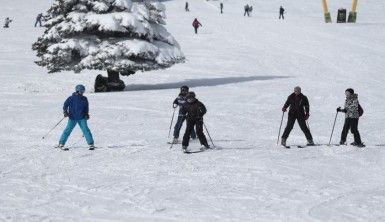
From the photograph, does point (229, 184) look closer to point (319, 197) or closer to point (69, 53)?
point (319, 197)

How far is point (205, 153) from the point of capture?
14578 mm

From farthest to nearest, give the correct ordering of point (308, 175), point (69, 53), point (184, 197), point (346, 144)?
point (69, 53) → point (346, 144) → point (308, 175) → point (184, 197)

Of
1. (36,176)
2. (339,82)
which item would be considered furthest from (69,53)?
(36,176)

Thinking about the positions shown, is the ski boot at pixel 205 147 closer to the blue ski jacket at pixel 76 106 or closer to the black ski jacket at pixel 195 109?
the black ski jacket at pixel 195 109

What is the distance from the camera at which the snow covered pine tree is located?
83.5ft

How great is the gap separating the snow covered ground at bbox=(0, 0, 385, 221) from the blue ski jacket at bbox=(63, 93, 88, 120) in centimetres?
82

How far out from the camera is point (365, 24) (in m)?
56.4

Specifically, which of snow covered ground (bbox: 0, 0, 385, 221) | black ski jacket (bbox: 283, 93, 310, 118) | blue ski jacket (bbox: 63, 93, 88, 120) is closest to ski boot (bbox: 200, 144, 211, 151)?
snow covered ground (bbox: 0, 0, 385, 221)

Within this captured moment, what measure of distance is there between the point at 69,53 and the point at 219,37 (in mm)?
22769

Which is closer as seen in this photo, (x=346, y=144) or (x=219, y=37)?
(x=346, y=144)

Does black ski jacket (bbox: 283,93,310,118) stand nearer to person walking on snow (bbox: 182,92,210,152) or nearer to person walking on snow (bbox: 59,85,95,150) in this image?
person walking on snow (bbox: 182,92,210,152)

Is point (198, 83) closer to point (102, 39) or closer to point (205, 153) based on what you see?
point (102, 39)

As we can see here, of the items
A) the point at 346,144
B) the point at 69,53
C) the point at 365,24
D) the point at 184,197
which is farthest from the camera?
the point at 365,24

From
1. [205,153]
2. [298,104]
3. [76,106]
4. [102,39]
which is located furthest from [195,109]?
[102,39]
